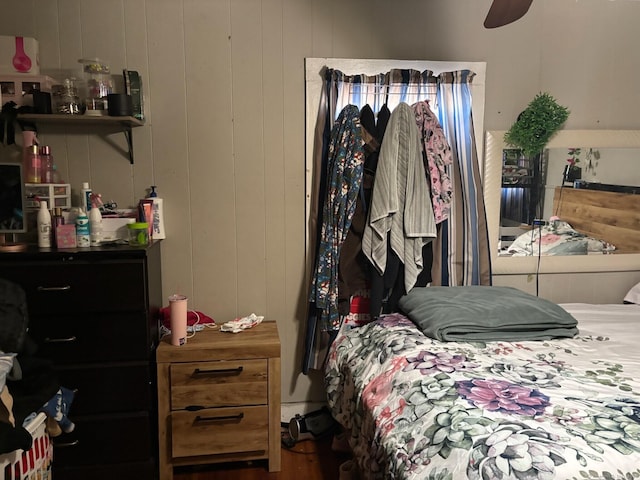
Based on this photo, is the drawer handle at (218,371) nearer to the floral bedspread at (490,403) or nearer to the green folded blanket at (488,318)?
the floral bedspread at (490,403)

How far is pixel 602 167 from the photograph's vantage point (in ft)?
9.43

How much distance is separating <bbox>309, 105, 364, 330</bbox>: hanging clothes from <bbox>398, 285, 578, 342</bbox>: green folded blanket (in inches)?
16.4

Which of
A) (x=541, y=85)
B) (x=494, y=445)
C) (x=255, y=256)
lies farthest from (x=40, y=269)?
(x=541, y=85)

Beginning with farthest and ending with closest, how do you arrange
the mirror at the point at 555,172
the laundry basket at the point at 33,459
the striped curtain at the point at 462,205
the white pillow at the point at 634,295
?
the white pillow at the point at 634,295 → the mirror at the point at 555,172 → the striped curtain at the point at 462,205 → the laundry basket at the point at 33,459

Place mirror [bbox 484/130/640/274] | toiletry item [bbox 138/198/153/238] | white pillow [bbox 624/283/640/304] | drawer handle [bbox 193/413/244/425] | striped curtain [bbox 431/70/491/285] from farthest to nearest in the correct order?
white pillow [bbox 624/283/640/304], mirror [bbox 484/130/640/274], striped curtain [bbox 431/70/491/285], toiletry item [bbox 138/198/153/238], drawer handle [bbox 193/413/244/425]

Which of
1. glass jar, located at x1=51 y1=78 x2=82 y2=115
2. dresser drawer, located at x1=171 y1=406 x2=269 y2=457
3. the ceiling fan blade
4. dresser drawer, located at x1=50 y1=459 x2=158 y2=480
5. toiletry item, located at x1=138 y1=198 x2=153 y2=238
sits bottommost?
dresser drawer, located at x1=50 y1=459 x2=158 y2=480

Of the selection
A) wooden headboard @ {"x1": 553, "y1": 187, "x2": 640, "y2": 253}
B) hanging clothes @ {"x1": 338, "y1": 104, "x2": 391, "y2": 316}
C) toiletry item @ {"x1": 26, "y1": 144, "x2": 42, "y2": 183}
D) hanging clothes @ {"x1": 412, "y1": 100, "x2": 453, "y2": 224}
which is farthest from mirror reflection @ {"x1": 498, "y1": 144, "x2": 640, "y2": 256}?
toiletry item @ {"x1": 26, "y1": 144, "x2": 42, "y2": 183}

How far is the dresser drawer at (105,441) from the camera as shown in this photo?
7.18 feet

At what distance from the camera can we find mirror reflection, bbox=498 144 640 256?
283 cm

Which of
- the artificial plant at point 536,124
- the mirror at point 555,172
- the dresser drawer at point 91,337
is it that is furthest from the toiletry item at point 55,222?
the artificial plant at point 536,124

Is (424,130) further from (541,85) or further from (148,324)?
(148,324)

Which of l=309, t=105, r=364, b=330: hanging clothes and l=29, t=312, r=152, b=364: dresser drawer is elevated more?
l=309, t=105, r=364, b=330: hanging clothes

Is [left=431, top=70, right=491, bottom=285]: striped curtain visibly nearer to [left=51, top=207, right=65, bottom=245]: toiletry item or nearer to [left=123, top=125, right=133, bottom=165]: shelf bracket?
[left=123, top=125, right=133, bottom=165]: shelf bracket

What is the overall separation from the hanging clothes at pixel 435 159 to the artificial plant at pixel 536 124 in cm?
44
